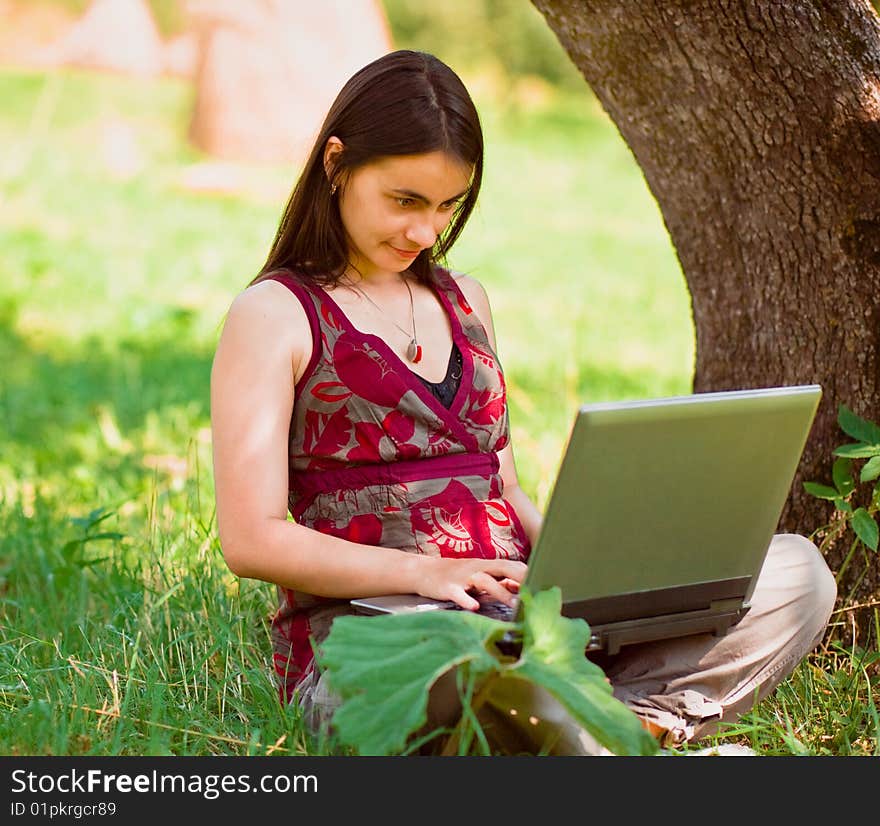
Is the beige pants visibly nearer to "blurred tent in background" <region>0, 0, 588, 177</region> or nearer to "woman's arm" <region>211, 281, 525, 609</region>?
"woman's arm" <region>211, 281, 525, 609</region>

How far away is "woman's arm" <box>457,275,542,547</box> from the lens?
8.73 feet

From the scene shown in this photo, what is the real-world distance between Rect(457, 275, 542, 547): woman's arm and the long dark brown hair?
8.8 inches

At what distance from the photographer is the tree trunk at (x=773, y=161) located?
9.01 ft

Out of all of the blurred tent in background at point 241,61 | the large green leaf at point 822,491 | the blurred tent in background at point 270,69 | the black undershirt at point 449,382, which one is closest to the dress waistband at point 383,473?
the black undershirt at point 449,382

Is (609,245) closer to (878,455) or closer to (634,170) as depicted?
(634,170)

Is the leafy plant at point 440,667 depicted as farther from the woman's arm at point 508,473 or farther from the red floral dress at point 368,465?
the woman's arm at point 508,473

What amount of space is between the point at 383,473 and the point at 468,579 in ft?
1.02

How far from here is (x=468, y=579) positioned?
2199mm

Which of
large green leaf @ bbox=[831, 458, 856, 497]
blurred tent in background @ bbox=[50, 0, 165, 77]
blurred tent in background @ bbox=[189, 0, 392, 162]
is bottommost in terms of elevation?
large green leaf @ bbox=[831, 458, 856, 497]

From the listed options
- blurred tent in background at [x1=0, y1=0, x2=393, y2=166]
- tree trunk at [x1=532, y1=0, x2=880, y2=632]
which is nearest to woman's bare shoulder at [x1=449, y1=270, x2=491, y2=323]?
tree trunk at [x1=532, y1=0, x2=880, y2=632]

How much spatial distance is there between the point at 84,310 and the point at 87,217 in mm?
2286

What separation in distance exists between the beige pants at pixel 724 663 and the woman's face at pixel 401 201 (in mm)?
789
